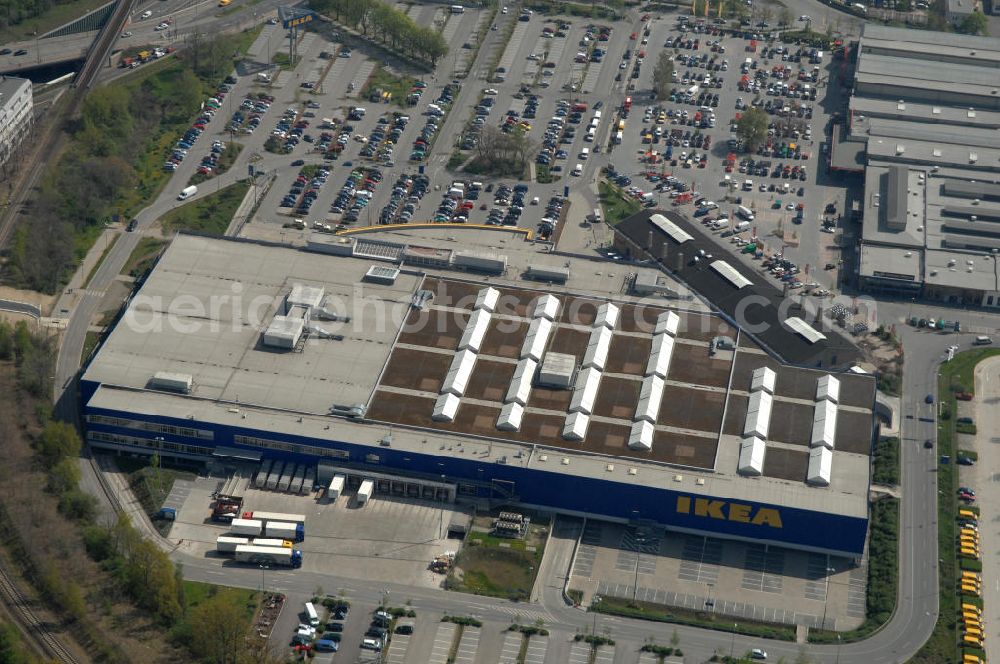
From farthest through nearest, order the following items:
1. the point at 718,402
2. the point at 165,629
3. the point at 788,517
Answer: the point at 718,402
the point at 788,517
the point at 165,629

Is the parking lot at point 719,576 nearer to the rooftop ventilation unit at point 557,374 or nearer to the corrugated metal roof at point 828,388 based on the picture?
the rooftop ventilation unit at point 557,374

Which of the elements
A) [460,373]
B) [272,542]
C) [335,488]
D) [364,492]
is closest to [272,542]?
[272,542]

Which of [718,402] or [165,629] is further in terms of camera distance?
[718,402]

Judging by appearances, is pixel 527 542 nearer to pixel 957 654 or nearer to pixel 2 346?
pixel 957 654

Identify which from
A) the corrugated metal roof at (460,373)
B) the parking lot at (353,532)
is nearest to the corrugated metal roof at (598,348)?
the corrugated metal roof at (460,373)

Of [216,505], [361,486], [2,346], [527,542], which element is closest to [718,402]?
[527,542]

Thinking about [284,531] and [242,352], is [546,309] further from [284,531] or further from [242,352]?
[284,531]
